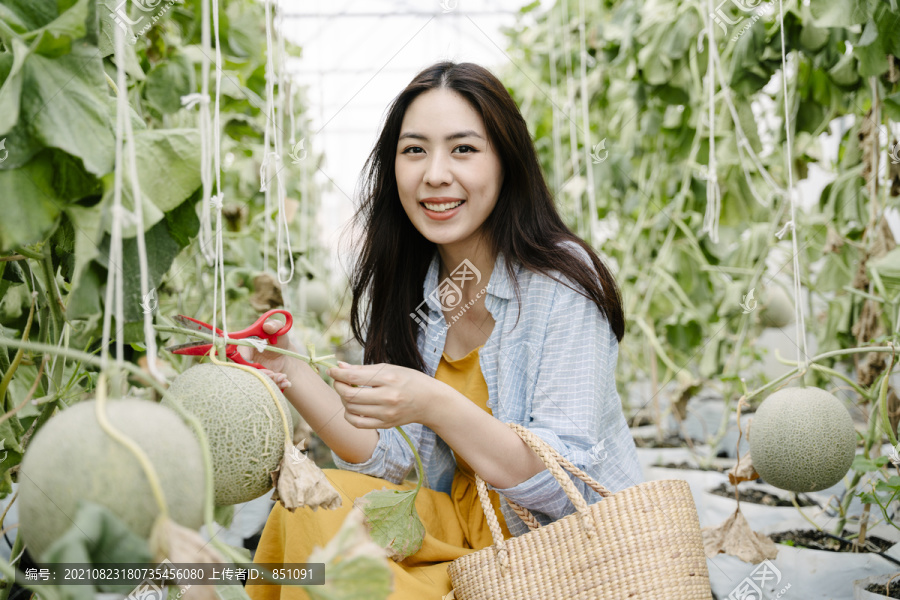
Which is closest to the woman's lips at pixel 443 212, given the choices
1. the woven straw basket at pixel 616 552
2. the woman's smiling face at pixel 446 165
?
the woman's smiling face at pixel 446 165

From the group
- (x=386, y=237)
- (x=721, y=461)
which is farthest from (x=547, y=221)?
(x=721, y=461)

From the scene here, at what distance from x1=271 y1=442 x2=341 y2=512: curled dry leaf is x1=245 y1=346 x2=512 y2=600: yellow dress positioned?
10.7 inches

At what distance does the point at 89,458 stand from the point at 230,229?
7.00 feet

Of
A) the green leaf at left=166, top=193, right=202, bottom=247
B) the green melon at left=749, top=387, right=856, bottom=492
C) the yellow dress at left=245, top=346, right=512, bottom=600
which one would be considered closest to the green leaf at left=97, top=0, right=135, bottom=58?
the green leaf at left=166, top=193, right=202, bottom=247

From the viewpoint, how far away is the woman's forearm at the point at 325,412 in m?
1.11

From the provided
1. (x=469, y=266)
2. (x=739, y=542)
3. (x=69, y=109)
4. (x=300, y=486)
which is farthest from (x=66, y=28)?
(x=739, y=542)

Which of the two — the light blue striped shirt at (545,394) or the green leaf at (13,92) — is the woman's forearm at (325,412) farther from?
the green leaf at (13,92)

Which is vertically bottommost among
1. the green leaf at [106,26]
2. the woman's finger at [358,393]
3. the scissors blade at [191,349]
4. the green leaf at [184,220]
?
the woman's finger at [358,393]

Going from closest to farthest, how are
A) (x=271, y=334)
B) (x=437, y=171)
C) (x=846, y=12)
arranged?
1. (x=271, y=334)
2. (x=437, y=171)
3. (x=846, y=12)

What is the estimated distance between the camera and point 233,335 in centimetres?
88

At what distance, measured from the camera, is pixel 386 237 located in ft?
4.94

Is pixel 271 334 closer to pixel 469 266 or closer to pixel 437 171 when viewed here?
pixel 437 171

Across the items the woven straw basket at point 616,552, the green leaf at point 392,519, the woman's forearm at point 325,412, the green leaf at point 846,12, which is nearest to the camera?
the woven straw basket at point 616,552

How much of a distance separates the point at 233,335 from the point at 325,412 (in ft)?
1.02
